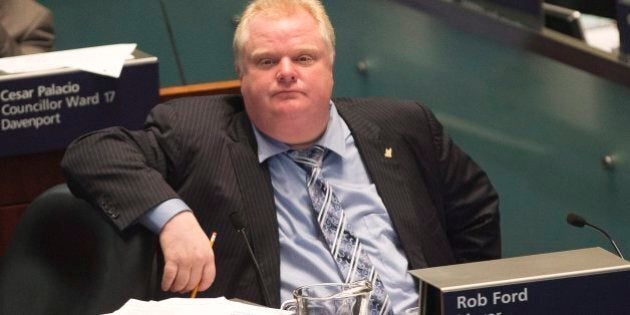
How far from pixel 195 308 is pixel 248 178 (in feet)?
2.37

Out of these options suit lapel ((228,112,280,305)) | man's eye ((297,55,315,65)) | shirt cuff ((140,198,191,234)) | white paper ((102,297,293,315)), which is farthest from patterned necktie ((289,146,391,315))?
white paper ((102,297,293,315))

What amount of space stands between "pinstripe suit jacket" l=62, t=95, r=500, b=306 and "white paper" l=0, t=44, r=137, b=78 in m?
0.42

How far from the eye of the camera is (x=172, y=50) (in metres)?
5.74

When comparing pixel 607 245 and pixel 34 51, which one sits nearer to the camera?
pixel 607 245

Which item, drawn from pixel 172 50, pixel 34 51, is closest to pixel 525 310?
pixel 34 51

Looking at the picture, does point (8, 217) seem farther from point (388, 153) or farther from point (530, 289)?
point (530, 289)

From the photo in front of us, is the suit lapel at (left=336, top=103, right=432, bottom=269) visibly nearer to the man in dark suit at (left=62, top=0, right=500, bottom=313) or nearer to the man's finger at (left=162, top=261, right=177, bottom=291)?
the man in dark suit at (left=62, top=0, right=500, bottom=313)

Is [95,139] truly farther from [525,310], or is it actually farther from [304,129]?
[525,310]

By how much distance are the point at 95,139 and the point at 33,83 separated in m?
0.54

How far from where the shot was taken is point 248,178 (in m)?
2.92

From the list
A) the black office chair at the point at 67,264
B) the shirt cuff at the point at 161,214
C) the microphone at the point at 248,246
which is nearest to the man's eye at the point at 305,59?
the microphone at the point at 248,246

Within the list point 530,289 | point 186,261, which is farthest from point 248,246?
point 530,289

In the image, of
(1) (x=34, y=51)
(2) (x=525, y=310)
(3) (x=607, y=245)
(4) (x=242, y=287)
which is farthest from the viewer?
(1) (x=34, y=51)

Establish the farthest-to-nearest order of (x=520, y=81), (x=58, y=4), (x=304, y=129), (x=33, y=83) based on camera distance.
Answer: (x=58, y=4) → (x=520, y=81) → (x=33, y=83) → (x=304, y=129)
